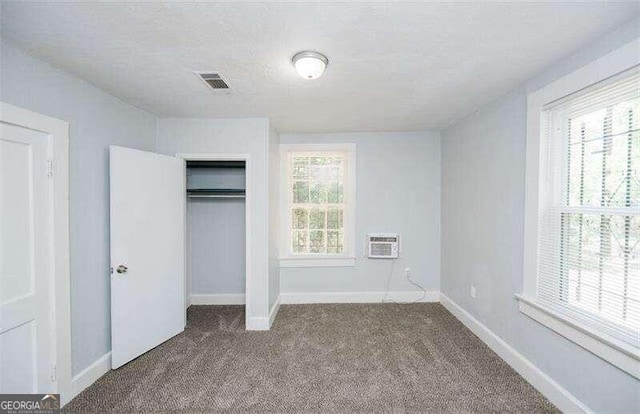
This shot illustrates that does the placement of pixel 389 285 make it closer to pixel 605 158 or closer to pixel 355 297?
pixel 355 297

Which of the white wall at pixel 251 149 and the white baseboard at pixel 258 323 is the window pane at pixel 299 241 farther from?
the white baseboard at pixel 258 323

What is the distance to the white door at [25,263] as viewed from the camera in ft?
5.43

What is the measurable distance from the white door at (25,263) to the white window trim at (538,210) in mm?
3461

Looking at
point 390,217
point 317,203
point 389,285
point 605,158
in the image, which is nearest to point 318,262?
point 317,203

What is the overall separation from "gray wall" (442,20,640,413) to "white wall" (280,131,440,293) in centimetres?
20

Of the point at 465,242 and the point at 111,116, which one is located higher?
the point at 111,116

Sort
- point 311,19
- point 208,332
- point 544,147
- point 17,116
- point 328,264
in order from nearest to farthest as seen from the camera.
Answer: point 311,19
point 17,116
point 544,147
point 208,332
point 328,264

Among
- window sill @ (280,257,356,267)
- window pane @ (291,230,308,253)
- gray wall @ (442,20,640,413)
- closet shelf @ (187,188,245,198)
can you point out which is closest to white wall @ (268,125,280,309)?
window sill @ (280,257,356,267)

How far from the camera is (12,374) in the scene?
171 centimetres

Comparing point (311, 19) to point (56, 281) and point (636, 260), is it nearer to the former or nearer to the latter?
point (636, 260)

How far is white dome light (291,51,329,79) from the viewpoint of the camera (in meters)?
1.74

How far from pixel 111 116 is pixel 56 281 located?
143 centimetres

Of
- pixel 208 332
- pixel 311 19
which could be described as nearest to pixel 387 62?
pixel 311 19

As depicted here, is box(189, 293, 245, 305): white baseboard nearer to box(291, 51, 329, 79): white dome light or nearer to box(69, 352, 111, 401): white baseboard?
box(69, 352, 111, 401): white baseboard
